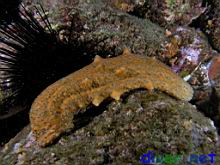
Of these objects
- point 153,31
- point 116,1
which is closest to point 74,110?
point 153,31

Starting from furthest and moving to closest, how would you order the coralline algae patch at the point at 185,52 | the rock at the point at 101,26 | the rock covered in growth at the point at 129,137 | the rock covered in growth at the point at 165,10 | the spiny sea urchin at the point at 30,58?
the rock covered in growth at the point at 165,10 < the coralline algae patch at the point at 185,52 < the rock at the point at 101,26 < the spiny sea urchin at the point at 30,58 < the rock covered in growth at the point at 129,137

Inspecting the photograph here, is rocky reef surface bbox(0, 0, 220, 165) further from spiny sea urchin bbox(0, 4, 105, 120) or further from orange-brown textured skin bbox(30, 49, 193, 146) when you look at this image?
spiny sea urchin bbox(0, 4, 105, 120)

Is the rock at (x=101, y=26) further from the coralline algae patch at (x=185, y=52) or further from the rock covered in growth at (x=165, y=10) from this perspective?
the rock covered in growth at (x=165, y=10)

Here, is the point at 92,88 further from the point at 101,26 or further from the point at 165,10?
the point at 165,10

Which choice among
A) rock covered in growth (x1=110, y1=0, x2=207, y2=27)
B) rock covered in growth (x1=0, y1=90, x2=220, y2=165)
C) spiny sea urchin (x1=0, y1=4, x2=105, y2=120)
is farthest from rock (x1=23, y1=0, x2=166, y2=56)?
rock covered in growth (x1=0, y1=90, x2=220, y2=165)

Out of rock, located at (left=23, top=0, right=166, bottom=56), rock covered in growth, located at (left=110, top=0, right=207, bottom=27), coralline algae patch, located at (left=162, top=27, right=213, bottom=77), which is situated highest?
rock, located at (left=23, top=0, right=166, bottom=56)

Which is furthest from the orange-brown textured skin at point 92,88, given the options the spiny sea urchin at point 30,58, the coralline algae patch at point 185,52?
the coralline algae patch at point 185,52

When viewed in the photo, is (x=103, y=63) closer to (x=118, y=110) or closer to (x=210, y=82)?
(x=118, y=110)
